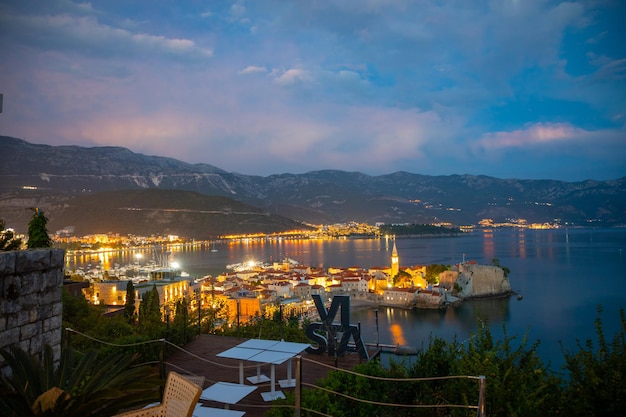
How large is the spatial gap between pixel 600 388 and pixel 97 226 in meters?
98.3

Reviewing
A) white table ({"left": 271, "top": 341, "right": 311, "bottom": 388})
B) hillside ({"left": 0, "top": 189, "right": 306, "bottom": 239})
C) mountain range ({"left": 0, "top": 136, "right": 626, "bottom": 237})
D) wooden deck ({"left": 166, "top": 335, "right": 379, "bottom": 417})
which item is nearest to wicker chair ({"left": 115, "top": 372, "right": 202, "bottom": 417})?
wooden deck ({"left": 166, "top": 335, "right": 379, "bottom": 417})

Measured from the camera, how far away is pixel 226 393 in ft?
11.2

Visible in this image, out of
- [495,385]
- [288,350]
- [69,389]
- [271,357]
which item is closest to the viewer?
[69,389]

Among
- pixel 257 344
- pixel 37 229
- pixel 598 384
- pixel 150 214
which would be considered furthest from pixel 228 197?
pixel 598 384

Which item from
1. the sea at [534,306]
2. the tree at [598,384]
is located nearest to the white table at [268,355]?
the tree at [598,384]

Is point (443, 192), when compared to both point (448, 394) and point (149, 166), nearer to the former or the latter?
point (149, 166)

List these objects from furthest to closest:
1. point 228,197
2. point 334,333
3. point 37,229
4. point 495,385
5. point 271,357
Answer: point 228,197
point 37,229
point 334,333
point 271,357
point 495,385

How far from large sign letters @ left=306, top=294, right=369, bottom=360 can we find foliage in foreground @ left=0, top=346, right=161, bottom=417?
9.81ft

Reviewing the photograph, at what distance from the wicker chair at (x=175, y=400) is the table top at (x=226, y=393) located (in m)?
1.27

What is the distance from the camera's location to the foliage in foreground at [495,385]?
2328 millimetres

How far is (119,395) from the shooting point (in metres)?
1.93

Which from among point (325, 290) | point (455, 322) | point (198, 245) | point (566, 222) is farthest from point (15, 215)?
point (566, 222)

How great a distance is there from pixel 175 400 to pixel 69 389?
59 centimetres

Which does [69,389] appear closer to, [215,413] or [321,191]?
[215,413]
